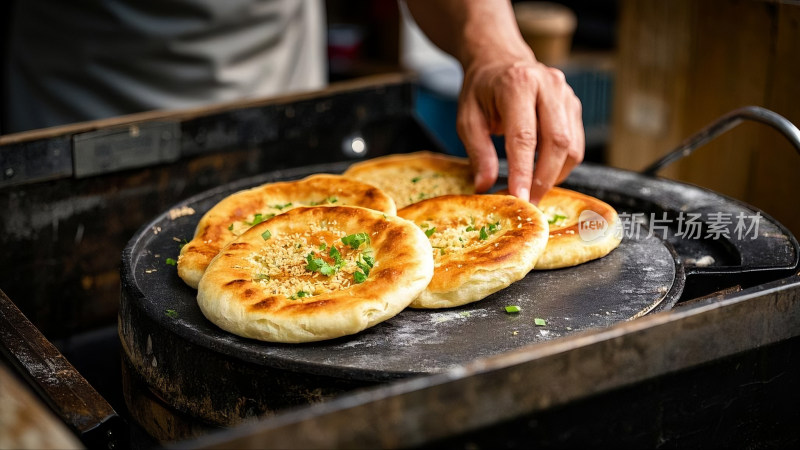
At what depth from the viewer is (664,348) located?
4.43 feet

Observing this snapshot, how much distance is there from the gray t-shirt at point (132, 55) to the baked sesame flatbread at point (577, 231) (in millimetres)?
1715

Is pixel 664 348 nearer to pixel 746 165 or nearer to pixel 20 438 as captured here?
pixel 20 438

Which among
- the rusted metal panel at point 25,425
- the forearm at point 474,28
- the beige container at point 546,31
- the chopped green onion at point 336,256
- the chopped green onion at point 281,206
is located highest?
the forearm at point 474,28

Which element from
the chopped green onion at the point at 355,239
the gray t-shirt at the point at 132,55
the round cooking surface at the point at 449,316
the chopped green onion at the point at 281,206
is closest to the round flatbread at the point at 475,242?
the round cooking surface at the point at 449,316

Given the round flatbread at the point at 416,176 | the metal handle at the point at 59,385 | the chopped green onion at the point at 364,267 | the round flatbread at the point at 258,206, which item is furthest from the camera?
the round flatbread at the point at 416,176

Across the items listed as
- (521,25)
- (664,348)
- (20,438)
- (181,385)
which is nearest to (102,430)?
(181,385)

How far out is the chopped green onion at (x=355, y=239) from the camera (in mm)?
1776

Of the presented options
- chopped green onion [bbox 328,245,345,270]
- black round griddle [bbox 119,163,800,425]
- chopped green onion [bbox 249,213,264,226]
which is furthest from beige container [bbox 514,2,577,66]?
chopped green onion [bbox 328,245,345,270]

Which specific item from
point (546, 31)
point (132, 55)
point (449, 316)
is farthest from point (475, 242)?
point (546, 31)

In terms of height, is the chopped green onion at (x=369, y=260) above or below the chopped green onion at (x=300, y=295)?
above

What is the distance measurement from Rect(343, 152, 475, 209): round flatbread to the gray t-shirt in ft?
3.73

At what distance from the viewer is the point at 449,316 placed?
1721mm
